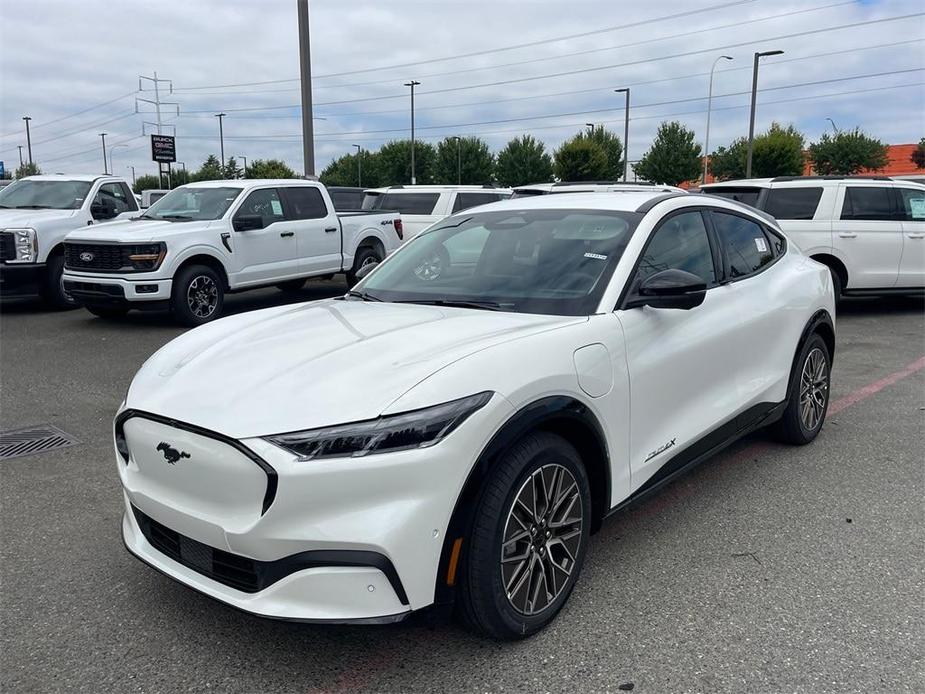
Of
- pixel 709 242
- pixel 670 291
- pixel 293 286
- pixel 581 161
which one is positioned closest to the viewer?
pixel 670 291

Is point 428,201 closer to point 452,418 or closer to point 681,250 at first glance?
point 681,250

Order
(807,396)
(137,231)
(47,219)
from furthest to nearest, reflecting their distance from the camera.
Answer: (47,219), (137,231), (807,396)

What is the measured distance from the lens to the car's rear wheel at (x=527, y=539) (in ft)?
8.50

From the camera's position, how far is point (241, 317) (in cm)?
382

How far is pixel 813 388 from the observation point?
16.8 ft

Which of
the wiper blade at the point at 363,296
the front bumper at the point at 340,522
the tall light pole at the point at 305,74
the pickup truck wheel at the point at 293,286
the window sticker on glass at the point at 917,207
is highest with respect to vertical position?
the tall light pole at the point at 305,74

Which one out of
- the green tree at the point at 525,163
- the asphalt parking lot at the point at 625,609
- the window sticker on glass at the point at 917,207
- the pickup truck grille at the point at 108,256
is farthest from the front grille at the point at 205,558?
the green tree at the point at 525,163

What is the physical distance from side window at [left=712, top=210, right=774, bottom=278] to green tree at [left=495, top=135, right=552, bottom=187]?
56898 millimetres

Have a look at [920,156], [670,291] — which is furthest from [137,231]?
[920,156]

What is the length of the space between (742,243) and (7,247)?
412 inches

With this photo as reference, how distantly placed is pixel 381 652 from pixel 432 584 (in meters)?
0.54

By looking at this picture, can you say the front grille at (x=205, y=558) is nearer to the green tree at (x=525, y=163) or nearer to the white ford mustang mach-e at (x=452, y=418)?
the white ford mustang mach-e at (x=452, y=418)

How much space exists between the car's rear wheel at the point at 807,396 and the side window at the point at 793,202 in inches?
244

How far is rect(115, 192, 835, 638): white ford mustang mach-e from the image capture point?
2.39 meters
